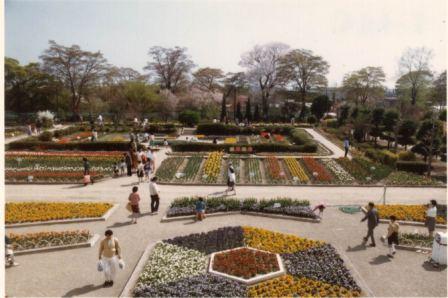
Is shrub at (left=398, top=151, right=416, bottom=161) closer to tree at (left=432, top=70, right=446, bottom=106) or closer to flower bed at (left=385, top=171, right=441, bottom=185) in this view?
flower bed at (left=385, top=171, right=441, bottom=185)

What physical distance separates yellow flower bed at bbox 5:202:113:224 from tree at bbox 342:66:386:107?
5149cm

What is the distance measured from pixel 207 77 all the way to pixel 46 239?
5996 centimetres

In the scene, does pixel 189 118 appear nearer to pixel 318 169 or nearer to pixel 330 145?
pixel 330 145

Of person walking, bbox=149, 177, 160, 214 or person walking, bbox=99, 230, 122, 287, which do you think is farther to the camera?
person walking, bbox=149, 177, 160, 214

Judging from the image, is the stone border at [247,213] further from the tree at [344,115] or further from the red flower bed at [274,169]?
the tree at [344,115]

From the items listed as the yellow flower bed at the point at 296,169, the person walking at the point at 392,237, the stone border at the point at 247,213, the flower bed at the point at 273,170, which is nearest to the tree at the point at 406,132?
the yellow flower bed at the point at 296,169

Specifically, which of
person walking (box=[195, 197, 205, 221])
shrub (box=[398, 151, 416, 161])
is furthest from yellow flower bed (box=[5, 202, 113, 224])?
shrub (box=[398, 151, 416, 161])

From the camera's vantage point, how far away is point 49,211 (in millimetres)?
15602

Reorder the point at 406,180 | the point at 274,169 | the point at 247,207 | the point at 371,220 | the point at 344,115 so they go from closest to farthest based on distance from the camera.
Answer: the point at 371,220 → the point at 247,207 → the point at 406,180 → the point at 274,169 → the point at 344,115

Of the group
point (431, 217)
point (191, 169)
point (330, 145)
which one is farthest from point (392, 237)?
point (330, 145)

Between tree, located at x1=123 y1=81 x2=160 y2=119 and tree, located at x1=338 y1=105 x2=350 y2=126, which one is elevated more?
tree, located at x1=123 y1=81 x2=160 y2=119

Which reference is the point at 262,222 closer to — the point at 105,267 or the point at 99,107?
the point at 105,267

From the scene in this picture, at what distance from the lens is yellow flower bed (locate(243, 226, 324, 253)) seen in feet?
40.3

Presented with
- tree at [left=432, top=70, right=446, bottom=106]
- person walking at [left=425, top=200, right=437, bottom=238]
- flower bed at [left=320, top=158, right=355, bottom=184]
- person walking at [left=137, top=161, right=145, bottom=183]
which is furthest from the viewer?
tree at [left=432, top=70, right=446, bottom=106]
